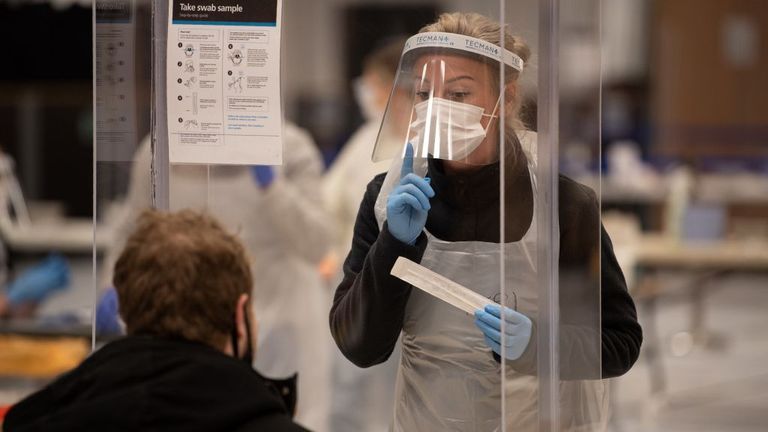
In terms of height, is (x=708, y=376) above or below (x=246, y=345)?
below

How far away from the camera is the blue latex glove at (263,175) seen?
3109 millimetres

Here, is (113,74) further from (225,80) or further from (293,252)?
(293,252)

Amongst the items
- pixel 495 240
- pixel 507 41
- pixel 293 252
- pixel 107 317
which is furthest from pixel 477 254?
pixel 293 252

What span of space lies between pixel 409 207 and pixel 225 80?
16.3 inches

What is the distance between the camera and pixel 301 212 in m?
3.41

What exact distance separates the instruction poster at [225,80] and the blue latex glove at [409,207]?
0.96 ft

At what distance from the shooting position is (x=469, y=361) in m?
1.65

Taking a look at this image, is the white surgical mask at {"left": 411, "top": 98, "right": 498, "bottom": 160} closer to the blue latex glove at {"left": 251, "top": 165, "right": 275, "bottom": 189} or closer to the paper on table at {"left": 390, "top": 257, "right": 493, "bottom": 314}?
the paper on table at {"left": 390, "top": 257, "right": 493, "bottom": 314}

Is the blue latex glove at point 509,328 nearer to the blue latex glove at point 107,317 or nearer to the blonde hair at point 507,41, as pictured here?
the blonde hair at point 507,41

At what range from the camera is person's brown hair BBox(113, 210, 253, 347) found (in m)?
1.28

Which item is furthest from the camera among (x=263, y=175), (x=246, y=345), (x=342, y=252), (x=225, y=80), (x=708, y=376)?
(x=708, y=376)

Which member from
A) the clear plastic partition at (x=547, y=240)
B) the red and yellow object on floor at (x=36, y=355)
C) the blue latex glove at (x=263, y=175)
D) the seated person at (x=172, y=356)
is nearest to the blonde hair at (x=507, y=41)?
the clear plastic partition at (x=547, y=240)

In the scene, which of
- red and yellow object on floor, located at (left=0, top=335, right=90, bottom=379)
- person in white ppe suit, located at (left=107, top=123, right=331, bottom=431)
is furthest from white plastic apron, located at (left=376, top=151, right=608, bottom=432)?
red and yellow object on floor, located at (left=0, top=335, right=90, bottom=379)

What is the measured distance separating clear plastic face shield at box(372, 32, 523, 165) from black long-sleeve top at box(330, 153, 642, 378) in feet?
0.11
